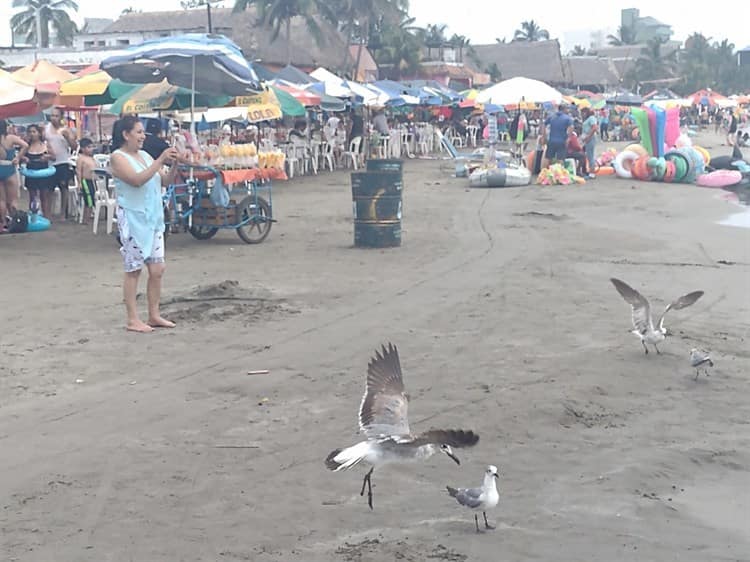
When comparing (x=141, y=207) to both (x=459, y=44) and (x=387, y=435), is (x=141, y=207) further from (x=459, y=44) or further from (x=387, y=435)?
(x=459, y=44)

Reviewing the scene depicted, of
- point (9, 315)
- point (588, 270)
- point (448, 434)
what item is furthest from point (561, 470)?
point (588, 270)

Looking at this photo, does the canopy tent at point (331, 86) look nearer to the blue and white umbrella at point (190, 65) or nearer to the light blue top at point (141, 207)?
the blue and white umbrella at point (190, 65)

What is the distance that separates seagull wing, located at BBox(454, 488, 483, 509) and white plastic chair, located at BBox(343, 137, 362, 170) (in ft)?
74.3

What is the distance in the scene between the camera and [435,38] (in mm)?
72000

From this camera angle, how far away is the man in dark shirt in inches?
847

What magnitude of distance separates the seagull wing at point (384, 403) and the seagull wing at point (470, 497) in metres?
0.34

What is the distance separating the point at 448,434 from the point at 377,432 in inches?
28.5

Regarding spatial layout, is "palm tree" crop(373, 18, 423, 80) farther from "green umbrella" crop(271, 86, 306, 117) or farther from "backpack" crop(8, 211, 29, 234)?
"backpack" crop(8, 211, 29, 234)

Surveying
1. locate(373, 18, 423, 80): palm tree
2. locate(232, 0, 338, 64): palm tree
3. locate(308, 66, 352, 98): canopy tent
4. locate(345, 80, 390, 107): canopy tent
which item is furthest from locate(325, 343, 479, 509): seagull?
locate(373, 18, 423, 80): palm tree

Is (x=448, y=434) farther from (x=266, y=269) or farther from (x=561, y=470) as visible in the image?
(x=266, y=269)

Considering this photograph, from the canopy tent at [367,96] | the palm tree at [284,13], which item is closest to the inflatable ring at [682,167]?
the canopy tent at [367,96]

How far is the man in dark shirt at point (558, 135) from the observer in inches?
847

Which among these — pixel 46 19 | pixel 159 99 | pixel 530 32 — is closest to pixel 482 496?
pixel 159 99

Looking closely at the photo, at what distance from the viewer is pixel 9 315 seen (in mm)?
8602
